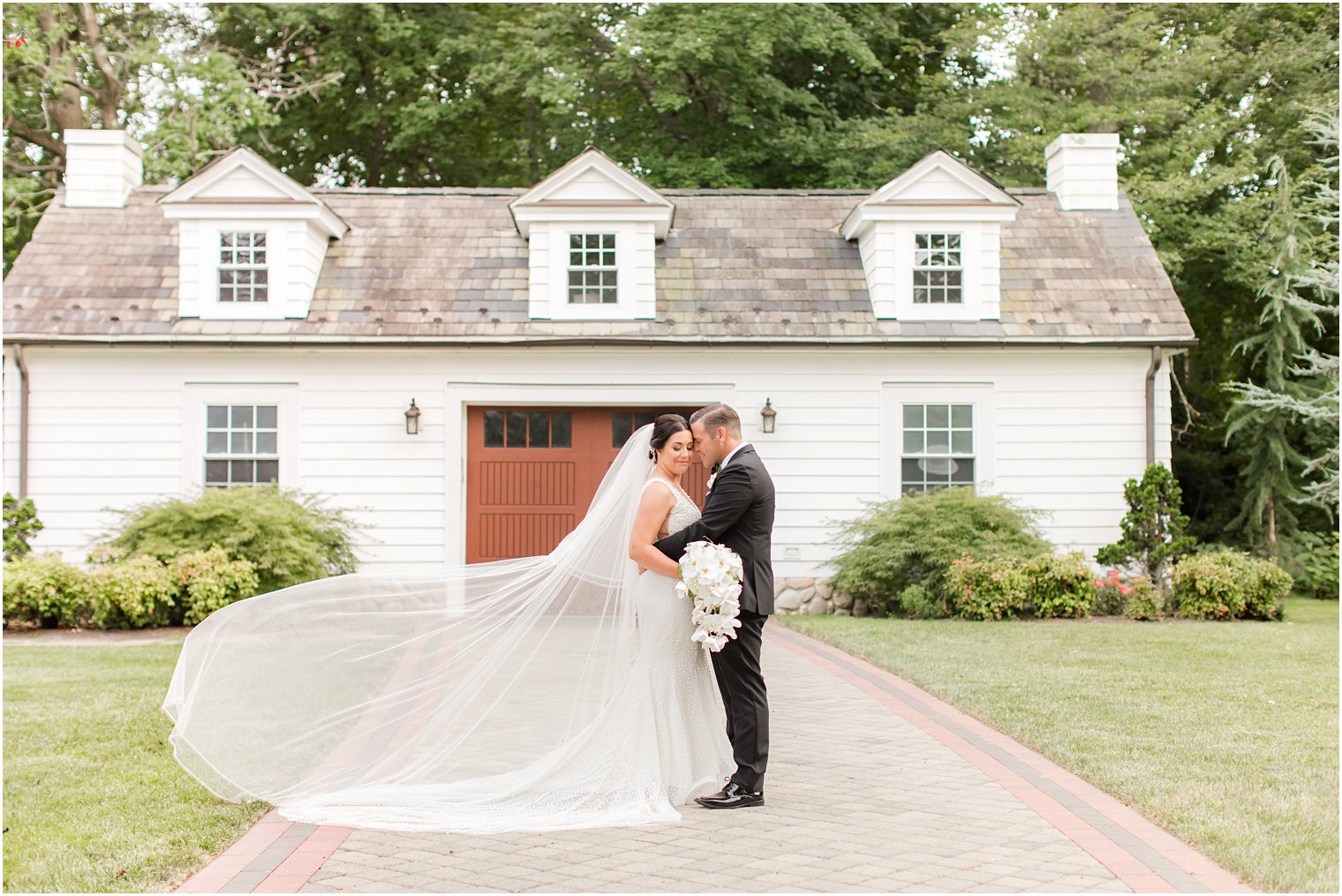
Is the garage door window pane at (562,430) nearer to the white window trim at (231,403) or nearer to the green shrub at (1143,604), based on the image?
the white window trim at (231,403)

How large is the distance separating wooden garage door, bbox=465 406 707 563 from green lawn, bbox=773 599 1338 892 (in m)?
3.65

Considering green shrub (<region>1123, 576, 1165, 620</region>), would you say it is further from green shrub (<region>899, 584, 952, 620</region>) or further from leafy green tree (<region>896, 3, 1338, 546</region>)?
leafy green tree (<region>896, 3, 1338, 546</region>)

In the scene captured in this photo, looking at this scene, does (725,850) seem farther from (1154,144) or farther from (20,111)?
(20,111)

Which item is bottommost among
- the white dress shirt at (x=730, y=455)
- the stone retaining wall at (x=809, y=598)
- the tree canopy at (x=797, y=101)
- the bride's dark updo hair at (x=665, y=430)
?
the stone retaining wall at (x=809, y=598)

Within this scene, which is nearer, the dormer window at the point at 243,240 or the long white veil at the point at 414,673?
the long white veil at the point at 414,673

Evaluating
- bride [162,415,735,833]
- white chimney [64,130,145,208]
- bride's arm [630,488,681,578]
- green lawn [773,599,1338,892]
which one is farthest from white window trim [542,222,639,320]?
bride's arm [630,488,681,578]

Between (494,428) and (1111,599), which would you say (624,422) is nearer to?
(494,428)

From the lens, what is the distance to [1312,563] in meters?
20.0

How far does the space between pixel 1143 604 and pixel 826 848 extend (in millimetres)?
10461

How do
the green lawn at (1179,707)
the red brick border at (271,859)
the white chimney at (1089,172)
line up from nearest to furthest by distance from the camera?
the red brick border at (271,859) < the green lawn at (1179,707) < the white chimney at (1089,172)

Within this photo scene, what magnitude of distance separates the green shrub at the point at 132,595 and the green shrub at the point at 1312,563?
16703mm

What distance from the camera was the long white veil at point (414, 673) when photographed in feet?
21.3

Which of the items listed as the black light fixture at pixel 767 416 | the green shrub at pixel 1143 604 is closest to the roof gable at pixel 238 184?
the black light fixture at pixel 767 416

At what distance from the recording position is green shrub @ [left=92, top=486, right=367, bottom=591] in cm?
1407
